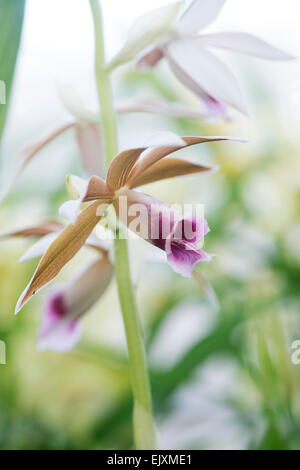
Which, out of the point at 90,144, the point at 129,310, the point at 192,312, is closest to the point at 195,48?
the point at 90,144

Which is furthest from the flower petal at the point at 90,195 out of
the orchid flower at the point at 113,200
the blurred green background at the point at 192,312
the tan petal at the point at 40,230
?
the blurred green background at the point at 192,312

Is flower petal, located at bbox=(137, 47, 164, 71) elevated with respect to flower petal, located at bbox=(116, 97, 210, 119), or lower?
elevated

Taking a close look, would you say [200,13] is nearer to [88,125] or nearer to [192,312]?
[88,125]

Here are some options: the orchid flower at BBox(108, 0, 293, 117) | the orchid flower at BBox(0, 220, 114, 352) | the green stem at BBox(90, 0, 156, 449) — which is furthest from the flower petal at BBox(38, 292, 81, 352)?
the orchid flower at BBox(108, 0, 293, 117)

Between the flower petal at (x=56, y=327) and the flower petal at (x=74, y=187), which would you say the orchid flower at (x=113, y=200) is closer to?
the flower petal at (x=74, y=187)

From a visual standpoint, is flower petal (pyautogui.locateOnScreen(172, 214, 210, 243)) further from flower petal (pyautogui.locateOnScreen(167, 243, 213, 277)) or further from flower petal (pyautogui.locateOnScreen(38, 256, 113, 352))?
flower petal (pyautogui.locateOnScreen(38, 256, 113, 352))
